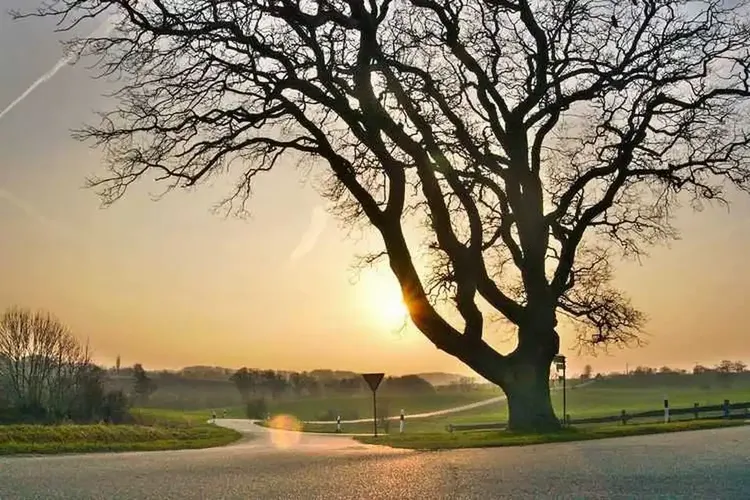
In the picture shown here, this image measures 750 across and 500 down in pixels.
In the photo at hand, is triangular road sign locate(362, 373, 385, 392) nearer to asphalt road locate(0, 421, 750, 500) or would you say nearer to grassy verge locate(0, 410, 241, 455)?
grassy verge locate(0, 410, 241, 455)

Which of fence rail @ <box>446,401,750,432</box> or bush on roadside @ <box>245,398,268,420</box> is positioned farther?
bush on roadside @ <box>245,398,268,420</box>

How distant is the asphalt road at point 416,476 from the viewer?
971cm

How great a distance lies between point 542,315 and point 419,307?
3307 millimetres

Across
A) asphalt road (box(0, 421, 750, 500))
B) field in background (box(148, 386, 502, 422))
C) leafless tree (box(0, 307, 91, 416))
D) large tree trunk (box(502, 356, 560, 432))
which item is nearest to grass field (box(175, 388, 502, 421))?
field in background (box(148, 386, 502, 422))

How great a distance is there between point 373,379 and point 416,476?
16609 mm

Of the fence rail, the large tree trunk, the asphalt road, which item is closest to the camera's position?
the asphalt road

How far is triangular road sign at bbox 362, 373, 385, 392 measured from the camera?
27.8 metres

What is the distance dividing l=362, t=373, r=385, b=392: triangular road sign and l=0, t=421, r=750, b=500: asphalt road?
40.5ft

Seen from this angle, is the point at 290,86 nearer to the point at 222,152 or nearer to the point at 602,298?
the point at 222,152

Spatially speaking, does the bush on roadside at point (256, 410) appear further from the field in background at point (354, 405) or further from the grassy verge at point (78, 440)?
the grassy verge at point (78, 440)

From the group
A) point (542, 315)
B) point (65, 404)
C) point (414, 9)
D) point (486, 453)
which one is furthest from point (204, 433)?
point (486, 453)

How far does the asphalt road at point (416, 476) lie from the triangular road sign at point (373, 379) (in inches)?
486

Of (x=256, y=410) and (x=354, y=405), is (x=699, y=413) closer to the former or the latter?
(x=256, y=410)

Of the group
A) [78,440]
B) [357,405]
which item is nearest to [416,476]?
[78,440]
